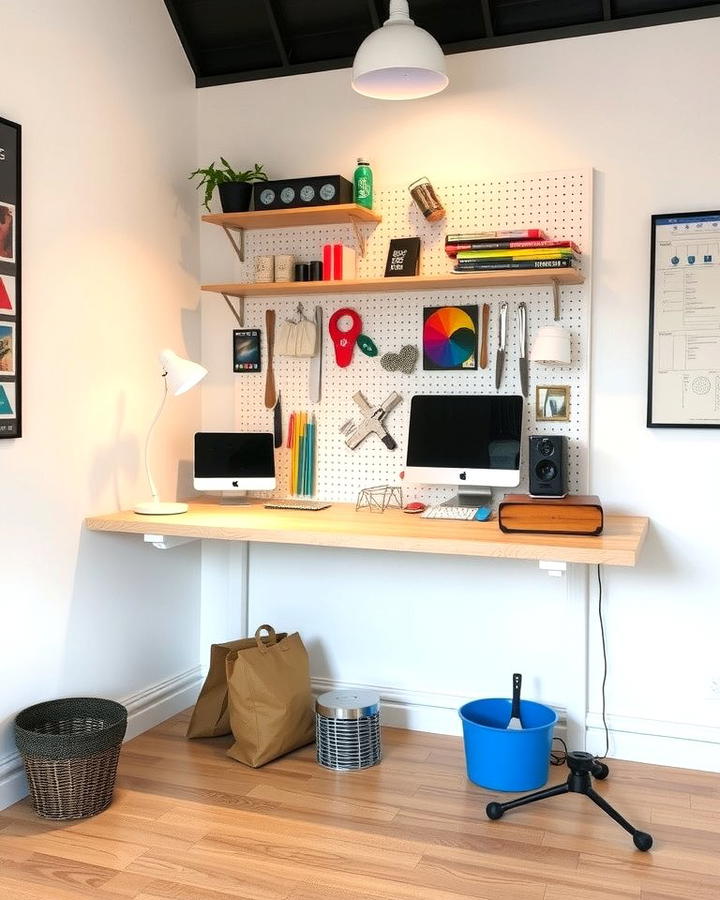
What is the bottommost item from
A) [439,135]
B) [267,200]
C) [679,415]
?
[679,415]

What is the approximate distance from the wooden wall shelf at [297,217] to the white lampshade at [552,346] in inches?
30.5

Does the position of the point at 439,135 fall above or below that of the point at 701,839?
above

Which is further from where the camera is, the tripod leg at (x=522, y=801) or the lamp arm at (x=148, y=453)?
the lamp arm at (x=148, y=453)

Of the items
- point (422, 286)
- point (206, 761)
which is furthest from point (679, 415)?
point (206, 761)

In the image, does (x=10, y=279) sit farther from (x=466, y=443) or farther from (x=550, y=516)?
(x=550, y=516)

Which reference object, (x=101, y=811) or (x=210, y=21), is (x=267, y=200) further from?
(x=101, y=811)

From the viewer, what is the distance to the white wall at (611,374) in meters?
3.16

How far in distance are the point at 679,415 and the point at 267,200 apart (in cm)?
163

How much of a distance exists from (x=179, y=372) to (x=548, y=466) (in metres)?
1.26

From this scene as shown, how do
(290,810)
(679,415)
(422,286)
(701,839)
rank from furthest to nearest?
(422,286), (679,415), (290,810), (701,839)

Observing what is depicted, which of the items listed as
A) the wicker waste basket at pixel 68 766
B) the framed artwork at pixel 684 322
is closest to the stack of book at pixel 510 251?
the framed artwork at pixel 684 322

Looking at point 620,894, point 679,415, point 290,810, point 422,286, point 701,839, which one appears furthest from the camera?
point 422,286

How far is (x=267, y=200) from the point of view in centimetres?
346

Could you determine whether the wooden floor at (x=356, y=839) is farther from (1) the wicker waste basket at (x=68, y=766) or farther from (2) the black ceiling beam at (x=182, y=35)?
(2) the black ceiling beam at (x=182, y=35)
